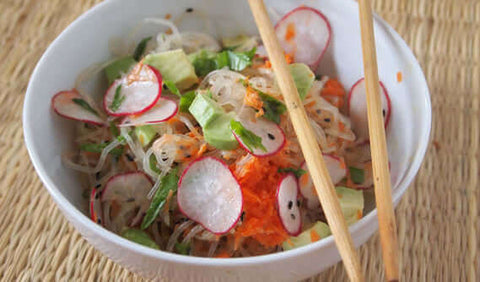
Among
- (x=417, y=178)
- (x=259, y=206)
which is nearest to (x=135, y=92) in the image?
(x=259, y=206)

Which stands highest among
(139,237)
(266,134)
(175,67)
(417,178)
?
(175,67)

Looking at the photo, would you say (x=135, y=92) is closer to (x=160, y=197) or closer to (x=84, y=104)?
(x=84, y=104)

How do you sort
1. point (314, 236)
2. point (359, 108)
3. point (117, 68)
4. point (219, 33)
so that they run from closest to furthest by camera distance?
point (314, 236), point (359, 108), point (117, 68), point (219, 33)

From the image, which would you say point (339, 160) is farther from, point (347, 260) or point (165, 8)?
point (165, 8)

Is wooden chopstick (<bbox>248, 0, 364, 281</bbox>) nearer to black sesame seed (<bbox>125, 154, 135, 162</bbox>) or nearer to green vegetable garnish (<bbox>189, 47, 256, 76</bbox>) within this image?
green vegetable garnish (<bbox>189, 47, 256, 76</bbox>)

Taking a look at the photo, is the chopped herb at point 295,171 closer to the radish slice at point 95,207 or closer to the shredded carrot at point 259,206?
the shredded carrot at point 259,206
